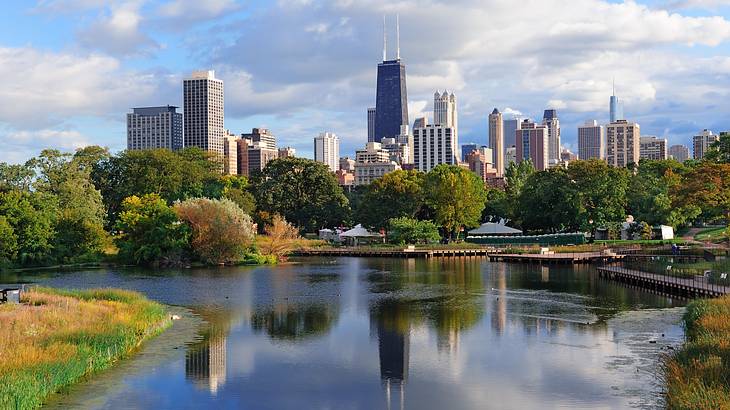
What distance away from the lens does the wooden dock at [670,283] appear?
117 ft

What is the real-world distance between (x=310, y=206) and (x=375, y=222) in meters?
8.09

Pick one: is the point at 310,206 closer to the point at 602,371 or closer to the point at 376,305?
the point at 376,305

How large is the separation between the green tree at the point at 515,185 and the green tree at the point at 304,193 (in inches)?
751

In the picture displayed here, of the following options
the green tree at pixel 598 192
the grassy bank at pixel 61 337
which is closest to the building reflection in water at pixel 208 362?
the grassy bank at pixel 61 337

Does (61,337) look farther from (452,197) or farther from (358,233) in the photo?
(452,197)

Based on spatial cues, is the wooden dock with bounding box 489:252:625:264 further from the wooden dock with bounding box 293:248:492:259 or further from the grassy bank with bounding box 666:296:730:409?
the grassy bank with bounding box 666:296:730:409

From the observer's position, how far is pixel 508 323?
30516mm

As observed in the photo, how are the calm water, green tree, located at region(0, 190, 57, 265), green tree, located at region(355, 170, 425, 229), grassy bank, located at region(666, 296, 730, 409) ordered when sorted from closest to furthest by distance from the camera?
grassy bank, located at region(666, 296, 730, 409), the calm water, green tree, located at region(0, 190, 57, 265), green tree, located at region(355, 170, 425, 229)

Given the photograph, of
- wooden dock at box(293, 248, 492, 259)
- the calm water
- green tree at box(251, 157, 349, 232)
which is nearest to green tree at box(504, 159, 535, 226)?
wooden dock at box(293, 248, 492, 259)

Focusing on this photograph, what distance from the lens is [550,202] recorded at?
77938mm

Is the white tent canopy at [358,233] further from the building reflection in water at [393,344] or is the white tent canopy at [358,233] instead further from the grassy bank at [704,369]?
the grassy bank at [704,369]

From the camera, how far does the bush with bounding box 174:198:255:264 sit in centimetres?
6206

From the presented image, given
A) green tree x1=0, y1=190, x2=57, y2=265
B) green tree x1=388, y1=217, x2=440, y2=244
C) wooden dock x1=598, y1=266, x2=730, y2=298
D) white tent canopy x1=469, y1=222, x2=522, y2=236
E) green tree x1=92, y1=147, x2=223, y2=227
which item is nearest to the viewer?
wooden dock x1=598, y1=266, x2=730, y2=298

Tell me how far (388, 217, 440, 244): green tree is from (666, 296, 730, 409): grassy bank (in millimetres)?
54666
